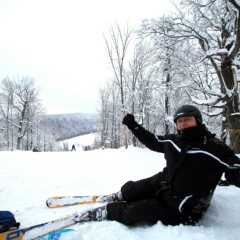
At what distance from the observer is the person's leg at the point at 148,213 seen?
2.40 meters

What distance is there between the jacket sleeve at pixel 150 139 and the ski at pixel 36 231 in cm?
145

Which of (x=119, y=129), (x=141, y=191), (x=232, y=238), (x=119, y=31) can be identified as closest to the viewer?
(x=232, y=238)

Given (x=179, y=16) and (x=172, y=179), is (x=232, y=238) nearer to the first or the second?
(x=172, y=179)

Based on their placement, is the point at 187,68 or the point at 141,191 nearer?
the point at 141,191

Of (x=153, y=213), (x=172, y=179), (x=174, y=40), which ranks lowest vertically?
(x=153, y=213)

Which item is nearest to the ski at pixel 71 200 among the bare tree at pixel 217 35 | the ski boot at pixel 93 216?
the ski boot at pixel 93 216

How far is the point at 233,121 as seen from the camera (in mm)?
8211

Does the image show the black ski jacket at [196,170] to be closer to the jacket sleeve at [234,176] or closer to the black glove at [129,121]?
the jacket sleeve at [234,176]

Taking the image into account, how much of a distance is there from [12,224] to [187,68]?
10.1 m

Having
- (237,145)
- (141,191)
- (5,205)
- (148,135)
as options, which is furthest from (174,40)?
(5,205)

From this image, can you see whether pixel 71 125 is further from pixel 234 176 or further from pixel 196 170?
pixel 234 176

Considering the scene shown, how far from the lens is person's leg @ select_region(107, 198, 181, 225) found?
7.88ft

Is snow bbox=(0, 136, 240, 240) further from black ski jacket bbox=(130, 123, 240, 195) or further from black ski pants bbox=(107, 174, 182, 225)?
black ski jacket bbox=(130, 123, 240, 195)

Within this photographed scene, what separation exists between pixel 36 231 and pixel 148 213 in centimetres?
136
